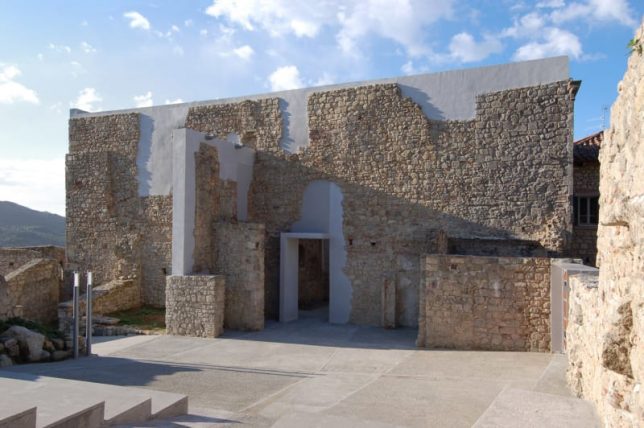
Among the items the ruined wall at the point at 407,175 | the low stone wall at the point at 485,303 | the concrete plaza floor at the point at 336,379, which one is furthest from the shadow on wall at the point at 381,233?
the low stone wall at the point at 485,303

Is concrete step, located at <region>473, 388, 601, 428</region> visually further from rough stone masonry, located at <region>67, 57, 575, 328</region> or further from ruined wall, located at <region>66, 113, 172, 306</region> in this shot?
ruined wall, located at <region>66, 113, 172, 306</region>

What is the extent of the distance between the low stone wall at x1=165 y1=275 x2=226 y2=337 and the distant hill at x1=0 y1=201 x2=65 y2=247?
3701 cm

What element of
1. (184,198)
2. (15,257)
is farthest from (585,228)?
(15,257)

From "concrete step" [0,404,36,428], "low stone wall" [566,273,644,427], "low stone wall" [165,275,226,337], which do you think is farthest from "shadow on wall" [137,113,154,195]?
"low stone wall" [566,273,644,427]

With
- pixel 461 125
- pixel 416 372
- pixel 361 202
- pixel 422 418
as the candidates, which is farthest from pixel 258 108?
pixel 422 418

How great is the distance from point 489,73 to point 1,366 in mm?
11941

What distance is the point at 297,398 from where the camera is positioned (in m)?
7.47

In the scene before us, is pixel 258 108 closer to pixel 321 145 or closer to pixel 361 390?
pixel 321 145

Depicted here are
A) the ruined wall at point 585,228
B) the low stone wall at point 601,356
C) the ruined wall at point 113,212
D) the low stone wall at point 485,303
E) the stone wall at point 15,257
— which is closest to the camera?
the low stone wall at point 601,356

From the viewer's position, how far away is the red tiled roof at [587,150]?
45.5 feet

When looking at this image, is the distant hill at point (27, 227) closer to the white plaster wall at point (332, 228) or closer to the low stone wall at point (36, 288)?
the low stone wall at point (36, 288)

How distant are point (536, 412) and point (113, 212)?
604 inches

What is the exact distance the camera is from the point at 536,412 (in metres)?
4.83

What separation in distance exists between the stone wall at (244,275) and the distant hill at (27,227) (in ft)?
123
